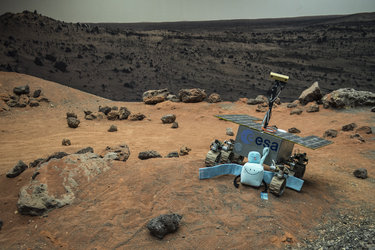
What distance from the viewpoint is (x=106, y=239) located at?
3119 millimetres

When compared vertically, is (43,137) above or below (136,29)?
below

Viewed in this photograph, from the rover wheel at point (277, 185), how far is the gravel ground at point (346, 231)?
0.67 metres

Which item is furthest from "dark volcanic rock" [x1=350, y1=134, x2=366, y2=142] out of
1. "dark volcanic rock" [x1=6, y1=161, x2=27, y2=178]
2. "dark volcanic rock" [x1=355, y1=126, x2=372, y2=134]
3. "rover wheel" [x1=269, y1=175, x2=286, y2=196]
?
"dark volcanic rock" [x1=6, y1=161, x2=27, y2=178]

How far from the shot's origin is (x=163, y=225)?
3051 millimetres

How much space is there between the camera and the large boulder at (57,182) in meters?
3.70

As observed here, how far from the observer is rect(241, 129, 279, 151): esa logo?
4305 mm

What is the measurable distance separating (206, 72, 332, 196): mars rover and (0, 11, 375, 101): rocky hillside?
1628cm

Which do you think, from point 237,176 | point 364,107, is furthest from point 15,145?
point 364,107

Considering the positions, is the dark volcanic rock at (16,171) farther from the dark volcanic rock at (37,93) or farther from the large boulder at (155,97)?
the large boulder at (155,97)

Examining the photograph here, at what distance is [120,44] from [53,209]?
81.7 ft

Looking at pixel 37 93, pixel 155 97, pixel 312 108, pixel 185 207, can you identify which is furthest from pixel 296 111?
pixel 37 93

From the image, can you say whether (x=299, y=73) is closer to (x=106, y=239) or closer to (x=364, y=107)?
(x=364, y=107)

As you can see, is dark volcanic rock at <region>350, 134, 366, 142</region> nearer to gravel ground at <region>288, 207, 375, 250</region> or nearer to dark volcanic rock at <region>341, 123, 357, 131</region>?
dark volcanic rock at <region>341, 123, 357, 131</region>

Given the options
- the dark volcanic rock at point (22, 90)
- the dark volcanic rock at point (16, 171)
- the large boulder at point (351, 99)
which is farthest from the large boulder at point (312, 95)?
the dark volcanic rock at point (22, 90)
